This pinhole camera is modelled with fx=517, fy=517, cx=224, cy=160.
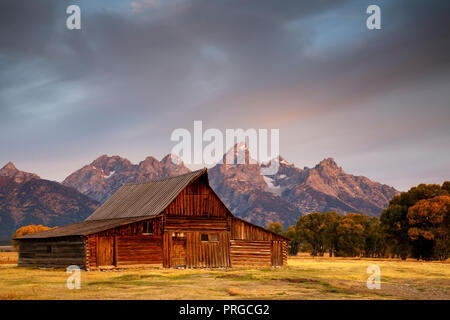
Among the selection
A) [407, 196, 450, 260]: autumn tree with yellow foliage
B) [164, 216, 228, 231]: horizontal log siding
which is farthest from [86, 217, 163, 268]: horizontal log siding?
[407, 196, 450, 260]: autumn tree with yellow foliage

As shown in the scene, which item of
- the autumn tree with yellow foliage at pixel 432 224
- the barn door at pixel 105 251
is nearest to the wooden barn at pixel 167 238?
the barn door at pixel 105 251

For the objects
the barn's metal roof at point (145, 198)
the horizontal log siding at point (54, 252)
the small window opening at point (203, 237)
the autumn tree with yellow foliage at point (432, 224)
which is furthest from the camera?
the autumn tree with yellow foliage at point (432, 224)

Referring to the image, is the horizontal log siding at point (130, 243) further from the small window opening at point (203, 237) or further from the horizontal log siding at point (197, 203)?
the small window opening at point (203, 237)

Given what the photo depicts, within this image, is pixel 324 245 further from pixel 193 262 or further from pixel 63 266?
pixel 63 266

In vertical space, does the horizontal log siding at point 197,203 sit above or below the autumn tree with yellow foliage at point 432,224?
above

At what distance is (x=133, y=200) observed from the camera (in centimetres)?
5312

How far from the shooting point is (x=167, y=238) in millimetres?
45094

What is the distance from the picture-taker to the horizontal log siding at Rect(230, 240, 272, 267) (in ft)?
159

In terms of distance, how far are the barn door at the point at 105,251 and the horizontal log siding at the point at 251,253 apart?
11908 mm

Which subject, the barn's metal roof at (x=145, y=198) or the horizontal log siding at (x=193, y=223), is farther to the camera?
the barn's metal roof at (x=145, y=198)

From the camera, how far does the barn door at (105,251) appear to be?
4084 centimetres
